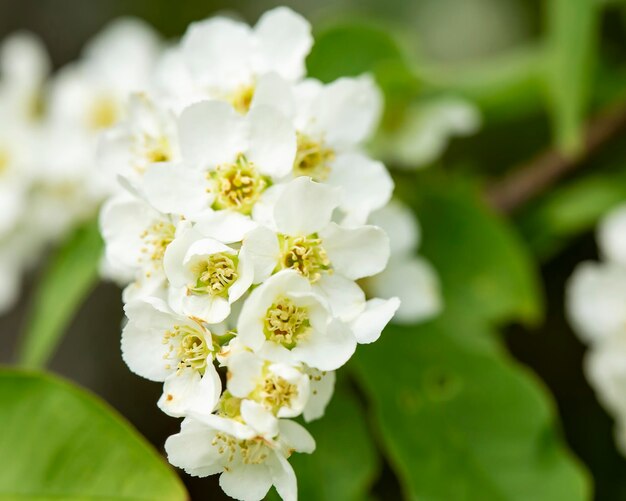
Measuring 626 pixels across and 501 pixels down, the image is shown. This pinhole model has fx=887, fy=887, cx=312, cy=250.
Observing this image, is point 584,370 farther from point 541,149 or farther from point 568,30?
point 568,30

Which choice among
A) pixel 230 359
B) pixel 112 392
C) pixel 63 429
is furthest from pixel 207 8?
pixel 230 359

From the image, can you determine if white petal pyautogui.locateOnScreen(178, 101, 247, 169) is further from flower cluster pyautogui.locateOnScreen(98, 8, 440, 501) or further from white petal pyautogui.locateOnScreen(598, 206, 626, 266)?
white petal pyautogui.locateOnScreen(598, 206, 626, 266)

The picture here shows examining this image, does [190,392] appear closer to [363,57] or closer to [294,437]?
[294,437]

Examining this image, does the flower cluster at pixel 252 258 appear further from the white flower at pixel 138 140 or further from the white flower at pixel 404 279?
the white flower at pixel 404 279

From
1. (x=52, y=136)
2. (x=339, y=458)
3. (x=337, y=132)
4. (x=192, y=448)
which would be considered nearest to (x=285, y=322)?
(x=192, y=448)

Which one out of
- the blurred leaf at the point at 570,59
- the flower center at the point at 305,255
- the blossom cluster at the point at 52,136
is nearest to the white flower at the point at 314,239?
the flower center at the point at 305,255
